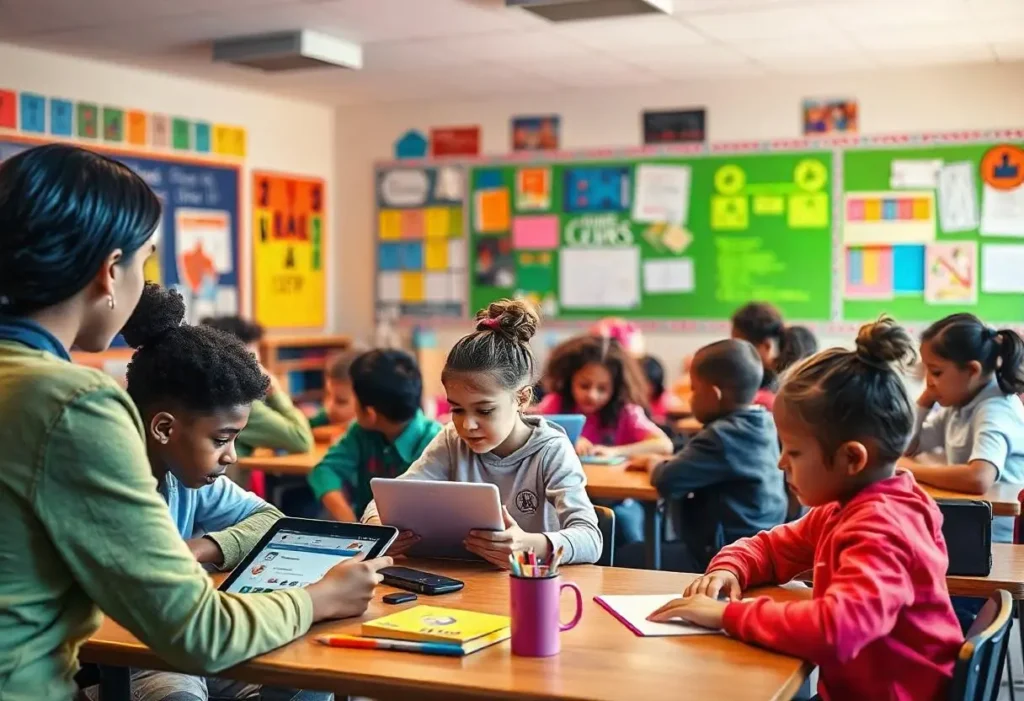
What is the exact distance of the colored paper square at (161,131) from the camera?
6.48 metres

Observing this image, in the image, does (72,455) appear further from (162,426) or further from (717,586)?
(717,586)

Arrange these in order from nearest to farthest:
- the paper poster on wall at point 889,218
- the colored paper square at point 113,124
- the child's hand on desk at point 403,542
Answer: the child's hand on desk at point 403,542, the colored paper square at point 113,124, the paper poster on wall at point 889,218

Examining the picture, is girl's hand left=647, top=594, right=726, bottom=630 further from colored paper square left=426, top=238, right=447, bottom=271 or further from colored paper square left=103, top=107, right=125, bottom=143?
colored paper square left=426, top=238, right=447, bottom=271

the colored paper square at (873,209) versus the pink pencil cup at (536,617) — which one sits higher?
the colored paper square at (873,209)

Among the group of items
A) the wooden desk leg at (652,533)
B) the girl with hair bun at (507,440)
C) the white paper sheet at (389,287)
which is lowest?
the wooden desk leg at (652,533)

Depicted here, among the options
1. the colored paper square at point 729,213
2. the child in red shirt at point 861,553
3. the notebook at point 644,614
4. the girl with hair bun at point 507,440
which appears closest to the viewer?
the child in red shirt at point 861,553

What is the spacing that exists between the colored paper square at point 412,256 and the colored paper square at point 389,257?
0.03m

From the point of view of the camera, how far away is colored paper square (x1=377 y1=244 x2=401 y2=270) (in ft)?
25.3

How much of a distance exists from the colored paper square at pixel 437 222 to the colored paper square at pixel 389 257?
0.81ft

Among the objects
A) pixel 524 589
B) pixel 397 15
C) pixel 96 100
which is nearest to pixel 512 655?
pixel 524 589

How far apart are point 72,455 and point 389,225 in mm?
6408

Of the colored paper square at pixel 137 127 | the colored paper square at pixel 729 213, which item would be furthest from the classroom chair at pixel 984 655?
the colored paper square at pixel 137 127

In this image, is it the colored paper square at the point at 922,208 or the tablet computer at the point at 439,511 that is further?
the colored paper square at the point at 922,208

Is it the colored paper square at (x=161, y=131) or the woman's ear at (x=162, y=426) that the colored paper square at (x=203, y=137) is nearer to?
the colored paper square at (x=161, y=131)
